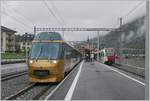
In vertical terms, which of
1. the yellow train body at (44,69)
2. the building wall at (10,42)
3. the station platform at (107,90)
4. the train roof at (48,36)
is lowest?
the station platform at (107,90)

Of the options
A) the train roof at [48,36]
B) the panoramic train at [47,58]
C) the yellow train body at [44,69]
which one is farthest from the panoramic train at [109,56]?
the yellow train body at [44,69]

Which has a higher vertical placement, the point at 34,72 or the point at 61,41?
the point at 61,41

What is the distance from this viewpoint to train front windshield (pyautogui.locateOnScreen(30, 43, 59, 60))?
2109 centimetres

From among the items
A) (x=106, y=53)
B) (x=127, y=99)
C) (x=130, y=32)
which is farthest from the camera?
(x=130, y=32)

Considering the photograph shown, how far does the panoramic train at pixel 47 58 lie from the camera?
20.4m

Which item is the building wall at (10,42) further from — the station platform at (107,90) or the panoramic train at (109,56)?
the station platform at (107,90)

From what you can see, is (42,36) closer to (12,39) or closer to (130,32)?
(130,32)

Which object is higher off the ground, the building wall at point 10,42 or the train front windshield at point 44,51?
the building wall at point 10,42

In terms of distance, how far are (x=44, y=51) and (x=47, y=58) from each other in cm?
66

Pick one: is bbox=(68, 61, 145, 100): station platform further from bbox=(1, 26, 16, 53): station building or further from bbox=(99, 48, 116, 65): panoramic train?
bbox=(1, 26, 16, 53): station building

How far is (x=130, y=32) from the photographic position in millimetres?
71938

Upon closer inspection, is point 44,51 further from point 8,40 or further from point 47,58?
point 8,40

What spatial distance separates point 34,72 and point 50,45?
2.21 meters

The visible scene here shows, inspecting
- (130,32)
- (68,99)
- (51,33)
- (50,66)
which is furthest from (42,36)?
(130,32)
